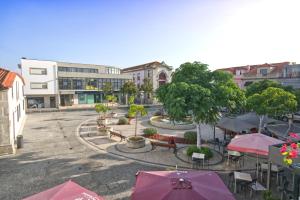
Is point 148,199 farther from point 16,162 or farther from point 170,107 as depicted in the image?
point 16,162

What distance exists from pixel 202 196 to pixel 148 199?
158 centimetres

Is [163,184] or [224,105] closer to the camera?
[163,184]

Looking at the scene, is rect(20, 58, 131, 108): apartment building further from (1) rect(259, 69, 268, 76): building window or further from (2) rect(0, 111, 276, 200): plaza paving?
(1) rect(259, 69, 268, 76): building window

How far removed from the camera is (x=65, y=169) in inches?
485

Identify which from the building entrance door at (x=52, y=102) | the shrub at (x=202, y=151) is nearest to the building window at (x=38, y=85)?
the building entrance door at (x=52, y=102)

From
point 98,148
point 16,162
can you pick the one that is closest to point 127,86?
point 98,148

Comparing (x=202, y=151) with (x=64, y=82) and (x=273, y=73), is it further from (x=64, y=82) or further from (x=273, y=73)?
(x=64, y=82)

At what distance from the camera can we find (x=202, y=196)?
18.8ft

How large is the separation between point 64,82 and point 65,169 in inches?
1570

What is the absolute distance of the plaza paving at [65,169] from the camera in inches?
395

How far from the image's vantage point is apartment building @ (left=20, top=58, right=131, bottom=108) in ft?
140

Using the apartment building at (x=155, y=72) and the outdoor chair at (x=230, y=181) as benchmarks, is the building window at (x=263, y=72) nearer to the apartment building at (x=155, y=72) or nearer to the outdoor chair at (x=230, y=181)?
the apartment building at (x=155, y=72)

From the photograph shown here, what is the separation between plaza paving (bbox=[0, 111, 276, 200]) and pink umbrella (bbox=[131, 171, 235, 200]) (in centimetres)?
354

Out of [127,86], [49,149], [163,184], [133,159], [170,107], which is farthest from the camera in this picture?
[127,86]
